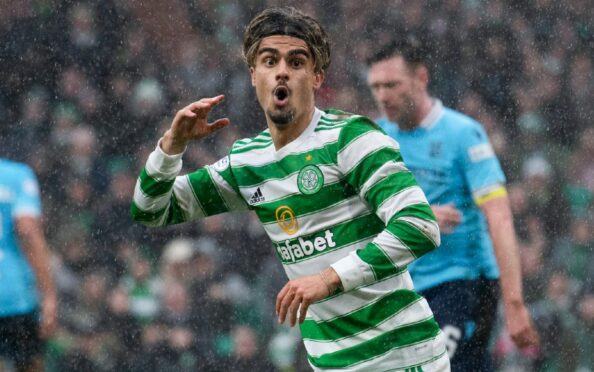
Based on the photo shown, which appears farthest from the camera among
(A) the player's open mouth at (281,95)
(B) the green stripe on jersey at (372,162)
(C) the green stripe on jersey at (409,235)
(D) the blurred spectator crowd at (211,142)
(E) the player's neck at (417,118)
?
(D) the blurred spectator crowd at (211,142)

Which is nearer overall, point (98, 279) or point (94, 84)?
point (98, 279)

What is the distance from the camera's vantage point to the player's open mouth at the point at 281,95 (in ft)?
12.8

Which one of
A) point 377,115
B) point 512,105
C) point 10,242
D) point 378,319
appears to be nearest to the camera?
point 378,319

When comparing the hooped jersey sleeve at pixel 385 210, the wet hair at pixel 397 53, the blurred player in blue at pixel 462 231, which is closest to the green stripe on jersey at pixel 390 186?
the hooped jersey sleeve at pixel 385 210

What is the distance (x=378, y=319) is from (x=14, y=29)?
6.17 metres

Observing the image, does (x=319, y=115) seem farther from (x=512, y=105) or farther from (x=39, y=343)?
(x=512, y=105)

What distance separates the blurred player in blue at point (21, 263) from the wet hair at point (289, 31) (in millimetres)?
2438

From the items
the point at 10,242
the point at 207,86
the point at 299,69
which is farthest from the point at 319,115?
the point at 207,86

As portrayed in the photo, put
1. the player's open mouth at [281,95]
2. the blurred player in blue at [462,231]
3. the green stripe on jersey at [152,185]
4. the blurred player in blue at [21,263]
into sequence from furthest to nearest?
the blurred player in blue at [21,263], the blurred player in blue at [462,231], the green stripe on jersey at [152,185], the player's open mouth at [281,95]

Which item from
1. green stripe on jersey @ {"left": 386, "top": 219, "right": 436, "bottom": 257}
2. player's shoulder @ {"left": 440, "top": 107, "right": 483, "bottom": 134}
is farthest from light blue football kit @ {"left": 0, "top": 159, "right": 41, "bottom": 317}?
green stripe on jersey @ {"left": 386, "top": 219, "right": 436, "bottom": 257}

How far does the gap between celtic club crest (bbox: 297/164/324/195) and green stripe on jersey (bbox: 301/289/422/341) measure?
0.37 m

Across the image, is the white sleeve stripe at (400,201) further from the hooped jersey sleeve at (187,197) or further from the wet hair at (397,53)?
the wet hair at (397,53)

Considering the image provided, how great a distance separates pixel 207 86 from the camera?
9219 mm

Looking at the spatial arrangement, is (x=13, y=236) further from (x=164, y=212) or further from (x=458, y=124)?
(x=164, y=212)
